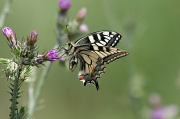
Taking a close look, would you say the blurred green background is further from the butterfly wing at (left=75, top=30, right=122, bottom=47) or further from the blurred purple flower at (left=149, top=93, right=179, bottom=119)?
the butterfly wing at (left=75, top=30, right=122, bottom=47)

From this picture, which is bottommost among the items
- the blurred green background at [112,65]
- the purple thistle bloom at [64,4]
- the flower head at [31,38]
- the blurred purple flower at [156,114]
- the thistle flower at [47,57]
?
the thistle flower at [47,57]

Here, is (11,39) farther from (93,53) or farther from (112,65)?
(112,65)

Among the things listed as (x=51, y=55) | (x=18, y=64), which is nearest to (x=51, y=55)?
(x=51, y=55)

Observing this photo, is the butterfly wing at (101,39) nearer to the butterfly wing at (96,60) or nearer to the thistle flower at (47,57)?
the butterfly wing at (96,60)

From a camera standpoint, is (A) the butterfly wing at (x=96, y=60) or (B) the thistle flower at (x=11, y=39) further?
(A) the butterfly wing at (x=96, y=60)

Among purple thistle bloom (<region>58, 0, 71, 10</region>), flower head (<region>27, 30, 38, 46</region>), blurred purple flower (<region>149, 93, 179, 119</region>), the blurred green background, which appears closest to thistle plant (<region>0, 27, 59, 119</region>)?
flower head (<region>27, 30, 38, 46</region>)

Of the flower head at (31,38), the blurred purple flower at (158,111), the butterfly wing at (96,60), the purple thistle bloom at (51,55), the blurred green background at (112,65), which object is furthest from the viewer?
the blurred green background at (112,65)

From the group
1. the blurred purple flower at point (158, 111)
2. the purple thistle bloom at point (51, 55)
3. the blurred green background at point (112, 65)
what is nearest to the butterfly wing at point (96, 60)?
the purple thistle bloom at point (51, 55)
